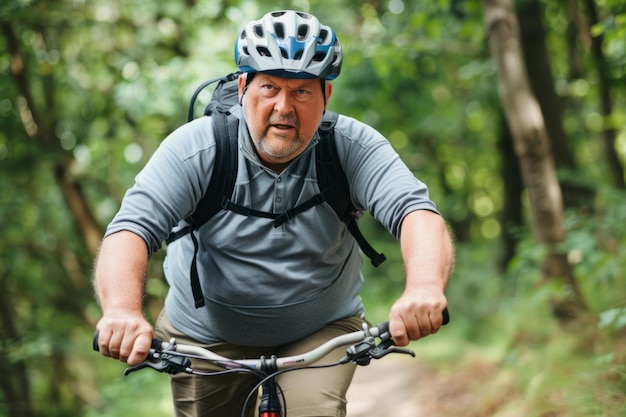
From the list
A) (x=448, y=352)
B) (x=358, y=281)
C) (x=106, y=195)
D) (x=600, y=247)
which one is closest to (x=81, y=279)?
(x=106, y=195)

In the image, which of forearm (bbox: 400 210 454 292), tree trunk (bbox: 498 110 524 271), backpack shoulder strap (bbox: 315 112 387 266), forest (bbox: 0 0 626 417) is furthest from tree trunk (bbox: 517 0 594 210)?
forearm (bbox: 400 210 454 292)

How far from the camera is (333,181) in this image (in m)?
3.38

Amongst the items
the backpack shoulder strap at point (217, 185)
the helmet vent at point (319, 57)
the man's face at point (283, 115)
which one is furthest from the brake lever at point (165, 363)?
the helmet vent at point (319, 57)

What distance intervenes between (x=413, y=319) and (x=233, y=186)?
105 centimetres

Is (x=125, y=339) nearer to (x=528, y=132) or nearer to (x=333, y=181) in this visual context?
(x=333, y=181)

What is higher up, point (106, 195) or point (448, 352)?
point (106, 195)

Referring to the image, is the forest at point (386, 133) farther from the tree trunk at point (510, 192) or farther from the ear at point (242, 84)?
the ear at point (242, 84)

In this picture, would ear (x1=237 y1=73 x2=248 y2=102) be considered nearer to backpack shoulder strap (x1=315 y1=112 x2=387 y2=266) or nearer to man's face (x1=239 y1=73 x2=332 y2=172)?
man's face (x1=239 y1=73 x2=332 y2=172)

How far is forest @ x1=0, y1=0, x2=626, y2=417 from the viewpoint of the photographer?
21.7 feet

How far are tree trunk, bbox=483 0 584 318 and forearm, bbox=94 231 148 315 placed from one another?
4.35m

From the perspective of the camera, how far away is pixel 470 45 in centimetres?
1039

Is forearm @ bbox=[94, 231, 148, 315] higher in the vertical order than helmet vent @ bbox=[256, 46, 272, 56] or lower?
lower

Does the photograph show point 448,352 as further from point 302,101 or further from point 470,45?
point 302,101

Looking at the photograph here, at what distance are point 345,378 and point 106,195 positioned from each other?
31.6 feet
